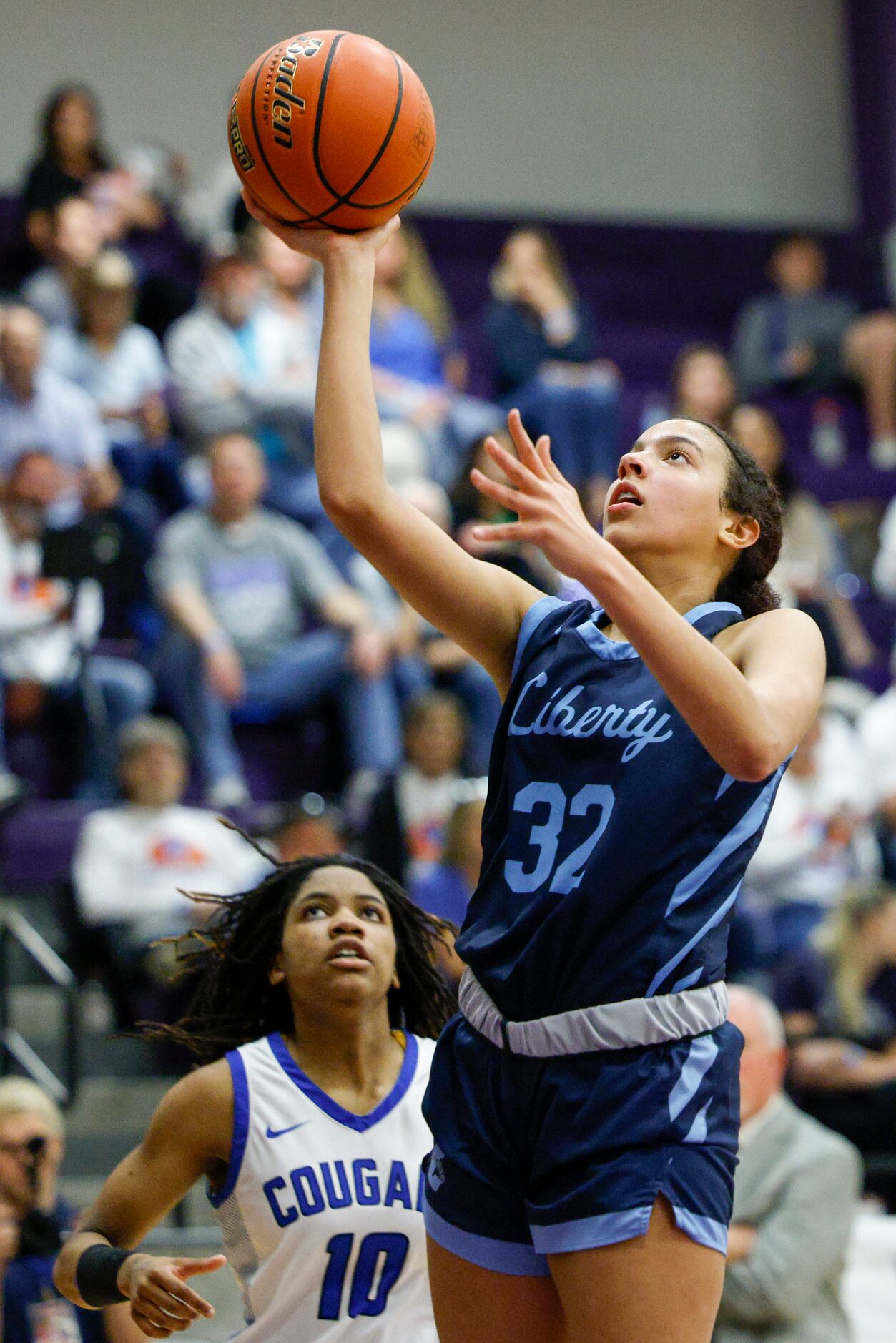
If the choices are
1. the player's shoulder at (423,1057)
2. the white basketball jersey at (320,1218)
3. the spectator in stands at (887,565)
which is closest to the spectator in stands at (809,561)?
the spectator in stands at (887,565)

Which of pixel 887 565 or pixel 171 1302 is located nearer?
pixel 171 1302

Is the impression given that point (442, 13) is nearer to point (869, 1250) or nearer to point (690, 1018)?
point (869, 1250)

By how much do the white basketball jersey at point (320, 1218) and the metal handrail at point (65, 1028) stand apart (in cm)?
200

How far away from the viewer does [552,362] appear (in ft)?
27.6

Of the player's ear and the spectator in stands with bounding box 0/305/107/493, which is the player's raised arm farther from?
the spectator in stands with bounding box 0/305/107/493

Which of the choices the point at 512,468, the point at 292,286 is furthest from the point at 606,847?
the point at 292,286

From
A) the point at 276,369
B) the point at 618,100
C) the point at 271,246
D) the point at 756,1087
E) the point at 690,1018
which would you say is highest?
the point at 618,100

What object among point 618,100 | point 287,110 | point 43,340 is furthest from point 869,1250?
point 618,100

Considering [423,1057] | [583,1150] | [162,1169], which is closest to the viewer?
[583,1150]

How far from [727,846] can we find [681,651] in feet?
0.97

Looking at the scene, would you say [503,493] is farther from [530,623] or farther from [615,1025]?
[615,1025]

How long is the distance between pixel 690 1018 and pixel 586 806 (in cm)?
25

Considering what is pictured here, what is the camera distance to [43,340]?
7.40m

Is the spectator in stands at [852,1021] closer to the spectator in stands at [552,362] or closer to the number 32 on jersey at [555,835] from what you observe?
the spectator in stands at [552,362]
